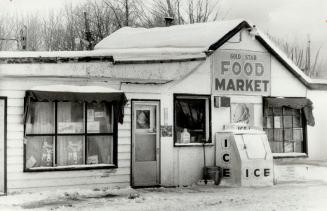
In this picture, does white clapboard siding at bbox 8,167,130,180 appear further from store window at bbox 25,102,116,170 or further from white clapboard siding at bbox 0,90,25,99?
white clapboard siding at bbox 0,90,25,99

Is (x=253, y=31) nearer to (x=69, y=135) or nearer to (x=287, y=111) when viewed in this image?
(x=287, y=111)

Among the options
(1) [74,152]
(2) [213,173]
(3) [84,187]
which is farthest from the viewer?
(2) [213,173]

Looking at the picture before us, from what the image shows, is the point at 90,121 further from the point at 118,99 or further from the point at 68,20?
the point at 68,20

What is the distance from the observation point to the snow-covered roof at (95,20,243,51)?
16.2 metres

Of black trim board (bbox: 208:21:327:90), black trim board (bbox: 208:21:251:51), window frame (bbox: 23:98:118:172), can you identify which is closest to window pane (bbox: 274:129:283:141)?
A: black trim board (bbox: 208:21:327:90)

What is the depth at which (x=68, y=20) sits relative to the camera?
A: 41.4 m

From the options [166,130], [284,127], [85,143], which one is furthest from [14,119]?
[284,127]

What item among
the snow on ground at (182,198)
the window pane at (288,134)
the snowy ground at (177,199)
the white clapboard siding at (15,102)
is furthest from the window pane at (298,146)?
the white clapboard siding at (15,102)

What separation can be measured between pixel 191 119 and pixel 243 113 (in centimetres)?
174

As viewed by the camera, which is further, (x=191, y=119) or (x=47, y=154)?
(x=191, y=119)

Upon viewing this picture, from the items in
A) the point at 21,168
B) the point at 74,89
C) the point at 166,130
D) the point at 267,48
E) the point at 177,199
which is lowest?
the point at 177,199

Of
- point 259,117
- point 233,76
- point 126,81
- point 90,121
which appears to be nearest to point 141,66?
point 126,81

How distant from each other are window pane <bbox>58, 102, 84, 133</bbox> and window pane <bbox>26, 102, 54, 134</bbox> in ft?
0.70

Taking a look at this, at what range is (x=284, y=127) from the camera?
17.7 meters
